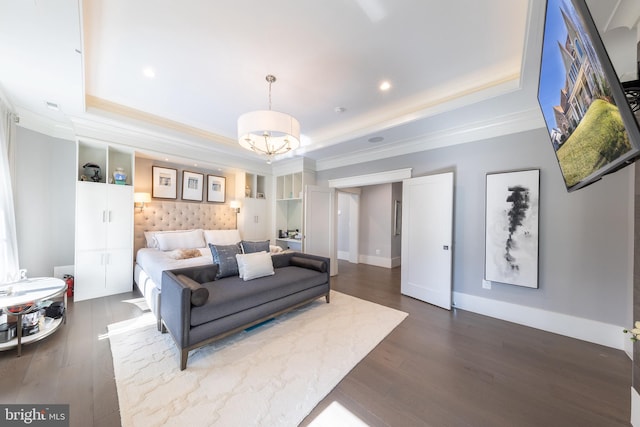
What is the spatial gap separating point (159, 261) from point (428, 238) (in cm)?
410

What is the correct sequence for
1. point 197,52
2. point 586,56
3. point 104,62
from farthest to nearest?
1. point 104,62
2. point 197,52
3. point 586,56

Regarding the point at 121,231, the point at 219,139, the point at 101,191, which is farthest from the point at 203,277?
the point at 219,139

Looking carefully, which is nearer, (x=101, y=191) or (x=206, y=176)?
(x=101, y=191)

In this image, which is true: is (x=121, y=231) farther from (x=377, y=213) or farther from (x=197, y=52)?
(x=377, y=213)

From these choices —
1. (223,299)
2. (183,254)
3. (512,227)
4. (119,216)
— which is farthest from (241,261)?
(512,227)

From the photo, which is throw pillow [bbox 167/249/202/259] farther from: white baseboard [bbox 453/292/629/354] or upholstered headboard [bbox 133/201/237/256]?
white baseboard [bbox 453/292/629/354]

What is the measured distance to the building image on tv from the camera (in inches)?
33.1

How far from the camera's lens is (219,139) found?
14.5ft

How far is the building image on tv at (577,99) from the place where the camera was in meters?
0.84

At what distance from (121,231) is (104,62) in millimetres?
2534

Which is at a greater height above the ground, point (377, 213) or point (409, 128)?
point (409, 128)

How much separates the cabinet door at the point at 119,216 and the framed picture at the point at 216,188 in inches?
58.5

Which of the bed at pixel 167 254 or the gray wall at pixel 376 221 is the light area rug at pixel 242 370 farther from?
the gray wall at pixel 376 221

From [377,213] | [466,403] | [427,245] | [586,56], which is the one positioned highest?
[586,56]
